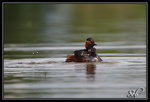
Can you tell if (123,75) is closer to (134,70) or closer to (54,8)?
(134,70)

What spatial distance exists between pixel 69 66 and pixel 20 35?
8.90 metres

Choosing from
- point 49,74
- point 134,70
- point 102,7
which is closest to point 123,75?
point 134,70

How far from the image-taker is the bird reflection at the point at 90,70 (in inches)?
537

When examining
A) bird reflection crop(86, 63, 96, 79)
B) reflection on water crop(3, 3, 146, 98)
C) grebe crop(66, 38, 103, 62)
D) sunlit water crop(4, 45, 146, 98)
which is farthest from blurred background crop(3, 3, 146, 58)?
bird reflection crop(86, 63, 96, 79)

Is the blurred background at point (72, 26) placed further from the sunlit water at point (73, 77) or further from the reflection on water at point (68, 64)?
the sunlit water at point (73, 77)

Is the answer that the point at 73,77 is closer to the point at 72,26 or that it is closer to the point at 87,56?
the point at 87,56


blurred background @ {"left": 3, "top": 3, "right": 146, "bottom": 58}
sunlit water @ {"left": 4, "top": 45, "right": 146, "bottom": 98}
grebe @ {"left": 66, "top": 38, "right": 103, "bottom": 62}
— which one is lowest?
sunlit water @ {"left": 4, "top": 45, "right": 146, "bottom": 98}

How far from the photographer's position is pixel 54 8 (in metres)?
41.4

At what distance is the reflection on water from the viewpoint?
12.3 metres

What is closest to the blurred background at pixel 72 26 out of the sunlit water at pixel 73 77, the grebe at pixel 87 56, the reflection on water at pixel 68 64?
the reflection on water at pixel 68 64

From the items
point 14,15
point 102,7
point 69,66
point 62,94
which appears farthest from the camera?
point 102,7

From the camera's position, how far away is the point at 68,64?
15367 mm

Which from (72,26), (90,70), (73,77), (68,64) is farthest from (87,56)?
(72,26)

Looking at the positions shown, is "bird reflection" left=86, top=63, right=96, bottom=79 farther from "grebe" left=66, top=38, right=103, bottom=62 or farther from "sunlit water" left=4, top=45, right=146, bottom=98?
"grebe" left=66, top=38, right=103, bottom=62
